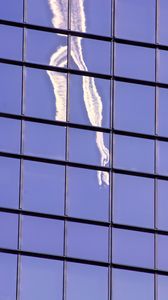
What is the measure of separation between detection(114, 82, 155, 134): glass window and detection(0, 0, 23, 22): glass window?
3.72 m

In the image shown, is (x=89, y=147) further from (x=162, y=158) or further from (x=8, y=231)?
(x=8, y=231)

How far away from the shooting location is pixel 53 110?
51.7 metres

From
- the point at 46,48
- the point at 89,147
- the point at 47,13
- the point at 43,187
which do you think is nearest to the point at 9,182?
the point at 43,187

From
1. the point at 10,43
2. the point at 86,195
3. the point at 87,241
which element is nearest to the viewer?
the point at 87,241

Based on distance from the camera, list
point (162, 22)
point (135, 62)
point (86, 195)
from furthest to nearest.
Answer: point (162, 22), point (135, 62), point (86, 195)

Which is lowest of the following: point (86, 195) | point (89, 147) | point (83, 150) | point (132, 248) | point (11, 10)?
point (132, 248)

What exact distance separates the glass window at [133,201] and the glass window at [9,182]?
3.14m

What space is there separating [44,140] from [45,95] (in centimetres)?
143

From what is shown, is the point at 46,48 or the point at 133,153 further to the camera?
the point at 46,48

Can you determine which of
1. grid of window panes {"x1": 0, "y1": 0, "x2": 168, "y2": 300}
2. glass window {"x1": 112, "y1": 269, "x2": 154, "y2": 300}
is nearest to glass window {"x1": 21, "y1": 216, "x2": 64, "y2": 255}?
grid of window panes {"x1": 0, "y1": 0, "x2": 168, "y2": 300}

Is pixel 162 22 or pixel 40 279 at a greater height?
pixel 162 22

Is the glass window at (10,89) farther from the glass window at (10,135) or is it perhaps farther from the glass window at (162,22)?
the glass window at (162,22)

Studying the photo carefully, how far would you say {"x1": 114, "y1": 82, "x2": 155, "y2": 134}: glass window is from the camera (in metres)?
52.4

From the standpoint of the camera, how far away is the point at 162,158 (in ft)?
173
